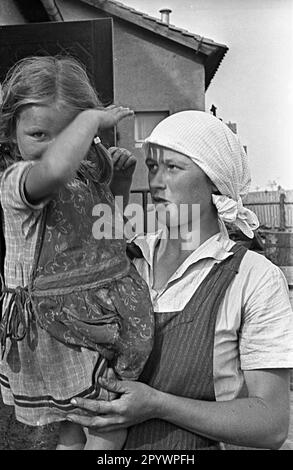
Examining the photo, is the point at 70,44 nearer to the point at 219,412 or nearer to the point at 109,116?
the point at 109,116

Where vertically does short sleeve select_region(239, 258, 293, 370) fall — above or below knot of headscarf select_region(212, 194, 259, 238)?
below

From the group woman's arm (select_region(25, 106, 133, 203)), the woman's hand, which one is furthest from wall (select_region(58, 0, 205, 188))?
the woman's hand

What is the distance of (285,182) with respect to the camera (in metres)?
0.95

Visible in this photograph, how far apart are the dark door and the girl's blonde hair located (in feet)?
0.24

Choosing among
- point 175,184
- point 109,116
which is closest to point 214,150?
point 175,184

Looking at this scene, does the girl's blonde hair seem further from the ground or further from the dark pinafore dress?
the ground

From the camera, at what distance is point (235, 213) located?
799 mm

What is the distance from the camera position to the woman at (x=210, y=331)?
A: 0.77 metres

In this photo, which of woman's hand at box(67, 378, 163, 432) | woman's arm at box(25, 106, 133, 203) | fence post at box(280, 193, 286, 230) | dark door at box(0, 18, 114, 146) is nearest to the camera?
woman's arm at box(25, 106, 133, 203)

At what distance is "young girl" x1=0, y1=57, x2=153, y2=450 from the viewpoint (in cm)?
69

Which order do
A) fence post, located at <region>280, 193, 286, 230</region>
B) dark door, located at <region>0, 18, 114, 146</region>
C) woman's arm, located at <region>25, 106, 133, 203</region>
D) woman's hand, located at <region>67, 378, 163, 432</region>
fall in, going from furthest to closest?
fence post, located at <region>280, 193, 286, 230</region>, dark door, located at <region>0, 18, 114, 146</region>, woman's hand, located at <region>67, 378, 163, 432</region>, woman's arm, located at <region>25, 106, 133, 203</region>

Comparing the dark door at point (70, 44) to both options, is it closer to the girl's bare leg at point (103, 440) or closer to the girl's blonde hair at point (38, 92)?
the girl's blonde hair at point (38, 92)

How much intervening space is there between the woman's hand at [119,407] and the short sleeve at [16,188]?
0.24m
